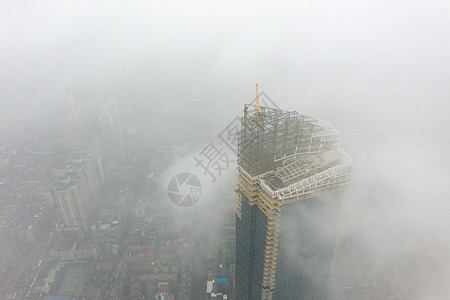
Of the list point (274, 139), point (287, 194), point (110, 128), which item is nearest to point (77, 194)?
point (110, 128)

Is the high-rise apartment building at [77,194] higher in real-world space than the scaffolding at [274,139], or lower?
lower

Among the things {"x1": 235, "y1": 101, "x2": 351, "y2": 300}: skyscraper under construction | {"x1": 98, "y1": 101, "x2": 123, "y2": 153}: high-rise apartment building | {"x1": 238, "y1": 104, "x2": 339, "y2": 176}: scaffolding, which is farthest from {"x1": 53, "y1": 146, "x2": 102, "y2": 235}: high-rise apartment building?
{"x1": 238, "y1": 104, "x2": 339, "y2": 176}: scaffolding

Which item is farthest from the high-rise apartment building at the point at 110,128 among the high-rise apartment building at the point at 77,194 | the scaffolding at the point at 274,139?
the scaffolding at the point at 274,139

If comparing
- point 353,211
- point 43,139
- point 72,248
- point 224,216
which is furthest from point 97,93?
point 353,211

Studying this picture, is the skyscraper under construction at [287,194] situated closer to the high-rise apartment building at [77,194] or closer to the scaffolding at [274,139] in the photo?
the scaffolding at [274,139]

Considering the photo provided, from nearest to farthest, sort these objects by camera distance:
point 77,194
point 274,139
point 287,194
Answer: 1. point 287,194
2. point 274,139
3. point 77,194

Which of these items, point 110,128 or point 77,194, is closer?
point 77,194

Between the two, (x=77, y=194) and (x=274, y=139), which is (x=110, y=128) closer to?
(x=77, y=194)

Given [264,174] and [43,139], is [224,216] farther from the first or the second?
[43,139]

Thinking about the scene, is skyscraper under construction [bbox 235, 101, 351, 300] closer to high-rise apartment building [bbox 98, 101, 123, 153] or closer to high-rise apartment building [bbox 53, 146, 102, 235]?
high-rise apartment building [bbox 53, 146, 102, 235]
